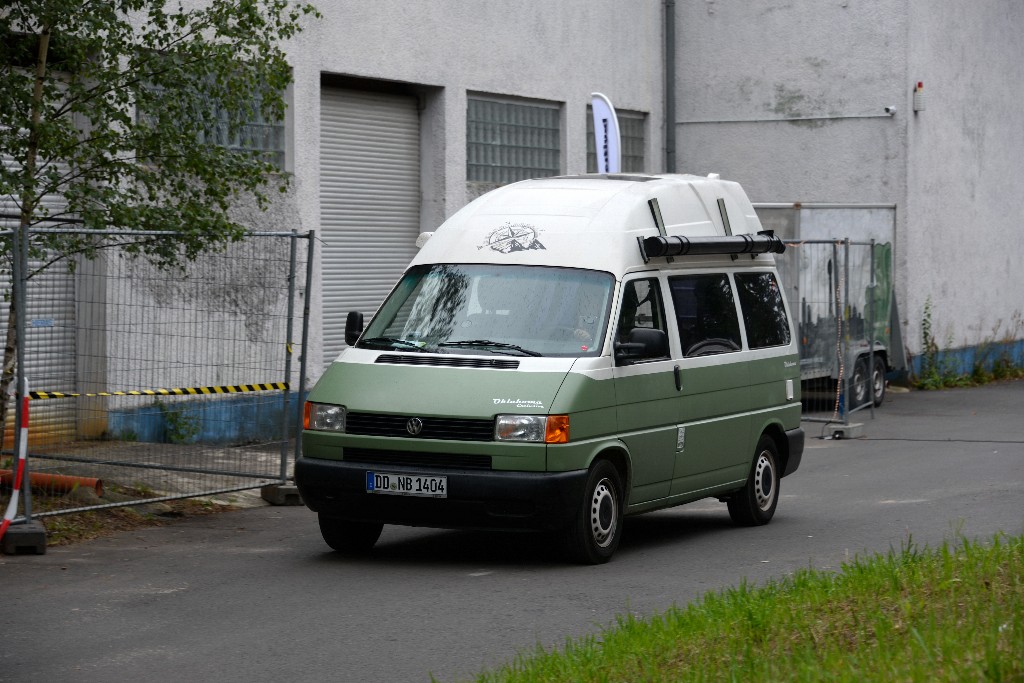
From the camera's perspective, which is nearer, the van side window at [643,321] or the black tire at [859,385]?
the van side window at [643,321]

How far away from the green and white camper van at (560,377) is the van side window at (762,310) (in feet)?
0.09

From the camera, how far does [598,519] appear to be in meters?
9.68

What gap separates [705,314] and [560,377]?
197 cm

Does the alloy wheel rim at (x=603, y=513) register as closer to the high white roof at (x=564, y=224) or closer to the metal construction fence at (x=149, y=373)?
the high white roof at (x=564, y=224)

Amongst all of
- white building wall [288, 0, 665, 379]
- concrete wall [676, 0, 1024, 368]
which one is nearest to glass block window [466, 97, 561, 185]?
white building wall [288, 0, 665, 379]

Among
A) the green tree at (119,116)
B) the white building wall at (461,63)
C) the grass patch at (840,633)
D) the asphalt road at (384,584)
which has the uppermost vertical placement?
the white building wall at (461,63)

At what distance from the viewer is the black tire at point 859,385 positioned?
66.6 feet

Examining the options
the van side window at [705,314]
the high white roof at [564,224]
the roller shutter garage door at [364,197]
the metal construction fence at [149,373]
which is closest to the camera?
the high white roof at [564,224]

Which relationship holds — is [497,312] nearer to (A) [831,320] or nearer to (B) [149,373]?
(B) [149,373]

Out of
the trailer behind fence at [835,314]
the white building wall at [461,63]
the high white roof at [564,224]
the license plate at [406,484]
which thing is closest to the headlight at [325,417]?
the license plate at [406,484]

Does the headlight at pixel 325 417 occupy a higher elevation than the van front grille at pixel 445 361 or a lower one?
lower

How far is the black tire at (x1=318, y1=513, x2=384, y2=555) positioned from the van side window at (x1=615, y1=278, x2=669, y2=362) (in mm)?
1945

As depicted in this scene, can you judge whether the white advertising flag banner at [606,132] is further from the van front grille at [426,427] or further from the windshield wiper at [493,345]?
the van front grille at [426,427]

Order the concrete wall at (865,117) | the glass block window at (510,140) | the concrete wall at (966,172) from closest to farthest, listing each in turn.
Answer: the glass block window at (510,140), the concrete wall at (865,117), the concrete wall at (966,172)
